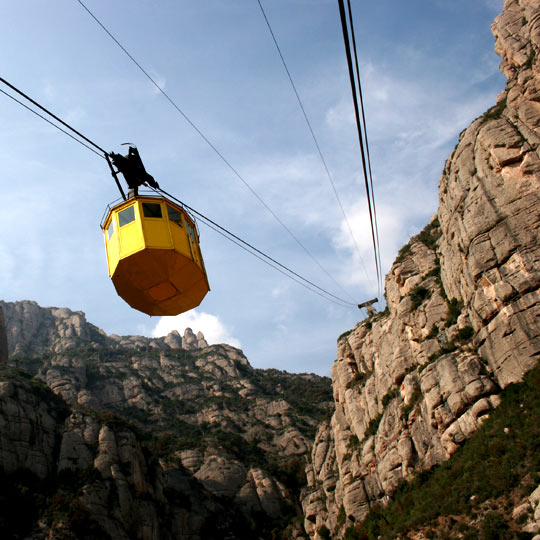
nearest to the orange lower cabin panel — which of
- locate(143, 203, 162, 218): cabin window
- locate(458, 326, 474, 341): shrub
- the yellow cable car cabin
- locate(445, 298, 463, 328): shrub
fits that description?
the yellow cable car cabin

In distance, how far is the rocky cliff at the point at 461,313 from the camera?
122 feet

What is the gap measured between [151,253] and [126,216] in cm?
172

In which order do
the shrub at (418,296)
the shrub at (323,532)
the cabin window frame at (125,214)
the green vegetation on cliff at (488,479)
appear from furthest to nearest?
the shrub at (323,532) < the shrub at (418,296) < the green vegetation on cliff at (488,479) < the cabin window frame at (125,214)

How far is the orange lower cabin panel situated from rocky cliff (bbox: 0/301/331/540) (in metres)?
42.2

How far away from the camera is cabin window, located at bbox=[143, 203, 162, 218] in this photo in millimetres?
13610

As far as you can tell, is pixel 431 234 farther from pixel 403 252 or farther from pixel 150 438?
pixel 150 438

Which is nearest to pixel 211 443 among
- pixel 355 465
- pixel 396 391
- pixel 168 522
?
pixel 168 522

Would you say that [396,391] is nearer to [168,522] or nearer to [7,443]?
[168,522]

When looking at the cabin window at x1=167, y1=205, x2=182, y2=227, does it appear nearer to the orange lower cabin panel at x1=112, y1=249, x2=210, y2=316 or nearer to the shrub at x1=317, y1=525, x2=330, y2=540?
the orange lower cabin panel at x1=112, y1=249, x2=210, y2=316

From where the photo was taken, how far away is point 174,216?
14172 mm

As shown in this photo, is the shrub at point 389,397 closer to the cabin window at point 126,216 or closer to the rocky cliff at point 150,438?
the rocky cliff at point 150,438

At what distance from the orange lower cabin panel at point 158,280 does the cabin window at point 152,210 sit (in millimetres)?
1343

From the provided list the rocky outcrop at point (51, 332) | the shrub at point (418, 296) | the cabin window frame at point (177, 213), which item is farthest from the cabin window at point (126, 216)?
the rocky outcrop at point (51, 332)

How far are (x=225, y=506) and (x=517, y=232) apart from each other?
54.6m
